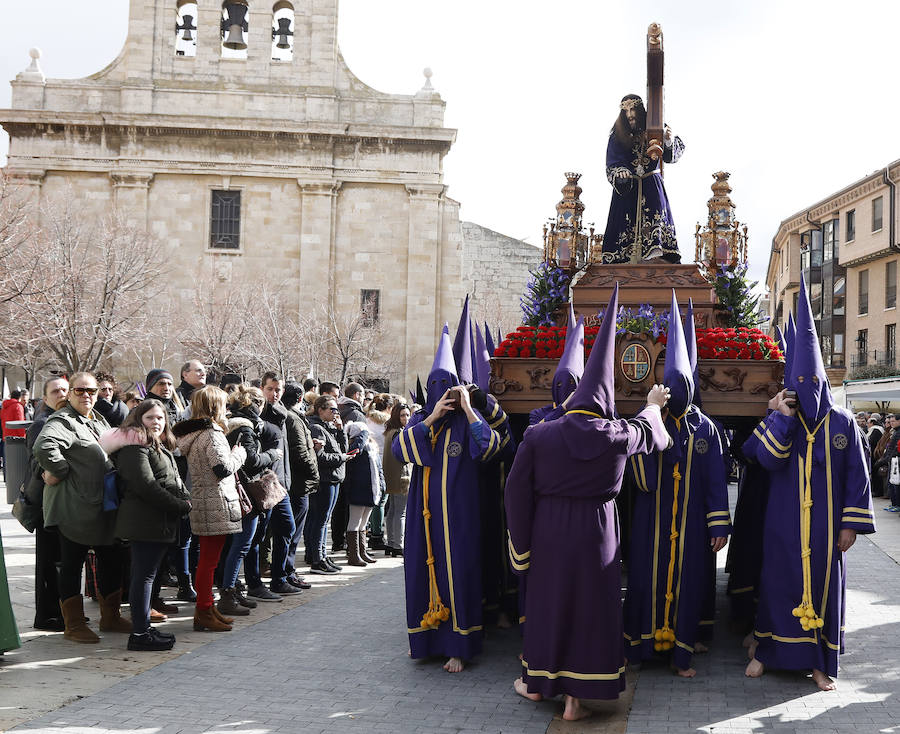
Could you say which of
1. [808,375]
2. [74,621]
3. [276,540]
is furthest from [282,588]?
[808,375]

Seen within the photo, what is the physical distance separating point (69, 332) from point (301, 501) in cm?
1675

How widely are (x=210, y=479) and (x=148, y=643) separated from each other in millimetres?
1309

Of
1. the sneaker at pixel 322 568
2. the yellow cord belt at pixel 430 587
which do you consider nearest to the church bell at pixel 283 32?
the sneaker at pixel 322 568

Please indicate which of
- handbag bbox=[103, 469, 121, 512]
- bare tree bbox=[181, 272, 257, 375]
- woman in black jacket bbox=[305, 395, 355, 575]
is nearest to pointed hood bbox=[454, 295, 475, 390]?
handbag bbox=[103, 469, 121, 512]

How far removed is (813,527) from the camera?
623 cm

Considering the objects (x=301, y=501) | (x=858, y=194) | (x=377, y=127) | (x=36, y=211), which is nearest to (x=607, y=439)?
(x=301, y=501)

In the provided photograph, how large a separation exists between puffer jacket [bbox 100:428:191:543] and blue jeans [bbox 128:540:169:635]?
82 mm

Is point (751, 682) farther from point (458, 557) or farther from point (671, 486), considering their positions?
point (458, 557)

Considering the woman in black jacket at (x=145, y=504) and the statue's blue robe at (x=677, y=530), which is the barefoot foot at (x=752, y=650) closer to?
the statue's blue robe at (x=677, y=530)

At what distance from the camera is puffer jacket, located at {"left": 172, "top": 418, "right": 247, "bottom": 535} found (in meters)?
7.46

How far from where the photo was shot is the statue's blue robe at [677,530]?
21.3ft

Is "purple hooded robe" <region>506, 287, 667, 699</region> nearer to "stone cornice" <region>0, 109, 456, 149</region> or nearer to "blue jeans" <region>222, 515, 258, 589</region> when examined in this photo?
"blue jeans" <region>222, 515, 258, 589</region>

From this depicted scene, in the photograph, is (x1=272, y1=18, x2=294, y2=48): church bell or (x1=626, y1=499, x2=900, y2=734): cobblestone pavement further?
(x1=272, y1=18, x2=294, y2=48): church bell

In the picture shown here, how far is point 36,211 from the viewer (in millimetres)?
27484
